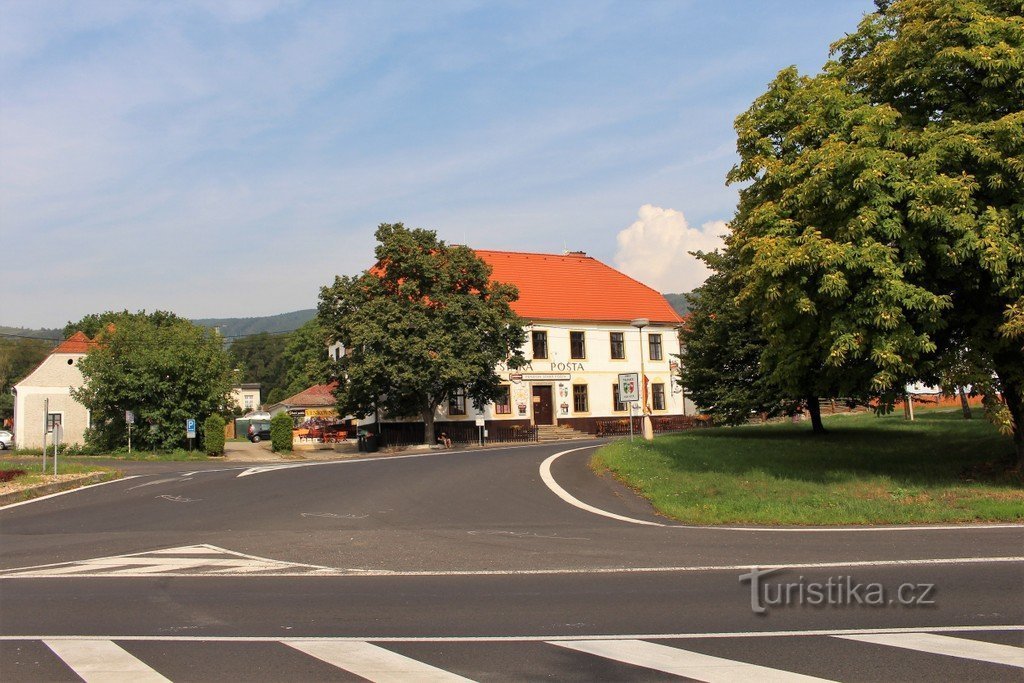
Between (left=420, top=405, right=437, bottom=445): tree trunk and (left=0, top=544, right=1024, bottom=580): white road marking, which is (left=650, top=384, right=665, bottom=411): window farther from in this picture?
(left=0, top=544, right=1024, bottom=580): white road marking

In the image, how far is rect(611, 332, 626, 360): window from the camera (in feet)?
177

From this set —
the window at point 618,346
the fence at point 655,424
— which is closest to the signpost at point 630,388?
the fence at point 655,424

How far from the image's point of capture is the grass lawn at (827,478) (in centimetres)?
1371

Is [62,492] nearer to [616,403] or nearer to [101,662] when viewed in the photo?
[101,662]

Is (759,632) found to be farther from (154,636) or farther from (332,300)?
(332,300)

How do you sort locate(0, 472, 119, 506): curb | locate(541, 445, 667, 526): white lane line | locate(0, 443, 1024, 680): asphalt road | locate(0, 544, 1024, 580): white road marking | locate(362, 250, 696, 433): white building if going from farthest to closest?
locate(362, 250, 696, 433): white building → locate(0, 472, 119, 506): curb → locate(541, 445, 667, 526): white lane line → locate(0, 544, 1024, 580): white road marking → locate(0, 443, 1024, 680): asphalt road

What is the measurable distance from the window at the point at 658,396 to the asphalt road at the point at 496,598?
39.0 metres

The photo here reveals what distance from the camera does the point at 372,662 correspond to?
6125 millimetres

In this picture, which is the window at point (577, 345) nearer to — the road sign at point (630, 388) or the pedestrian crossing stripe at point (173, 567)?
the road sign at point (630, 388)

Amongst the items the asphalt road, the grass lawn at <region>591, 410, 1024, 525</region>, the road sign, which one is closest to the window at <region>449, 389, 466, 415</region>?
the grass lawn at <region>591, 410, 1024, 525</region>

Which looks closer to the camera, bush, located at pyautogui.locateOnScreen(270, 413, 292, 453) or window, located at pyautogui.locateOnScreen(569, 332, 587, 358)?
bush, located at pyautogui.locateOnScreen(270, 413, 292, 453)

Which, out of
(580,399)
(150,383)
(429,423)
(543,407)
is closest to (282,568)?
(429,423)

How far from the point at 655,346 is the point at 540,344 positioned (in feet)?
27.7

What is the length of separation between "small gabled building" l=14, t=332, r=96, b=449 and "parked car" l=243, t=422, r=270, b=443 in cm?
1107
